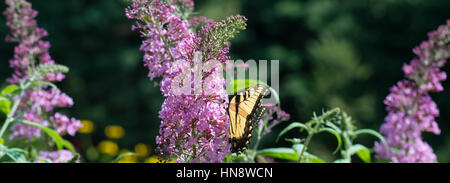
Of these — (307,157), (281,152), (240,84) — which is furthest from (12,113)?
(307,157)

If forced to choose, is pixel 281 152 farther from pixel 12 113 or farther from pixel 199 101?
pixel 12 113

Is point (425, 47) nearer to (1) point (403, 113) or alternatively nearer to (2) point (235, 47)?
(1) point (403, 113)

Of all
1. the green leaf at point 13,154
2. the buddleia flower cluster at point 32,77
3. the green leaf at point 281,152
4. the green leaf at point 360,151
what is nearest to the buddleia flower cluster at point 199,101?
the green leaf at point 281,152

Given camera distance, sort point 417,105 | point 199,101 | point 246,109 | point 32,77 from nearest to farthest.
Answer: point 199,101 < point 246,109 < point 32,77 < point 417,105

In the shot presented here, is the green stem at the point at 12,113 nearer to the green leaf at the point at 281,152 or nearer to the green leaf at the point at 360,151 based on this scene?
the green leaf at the point at 281,152

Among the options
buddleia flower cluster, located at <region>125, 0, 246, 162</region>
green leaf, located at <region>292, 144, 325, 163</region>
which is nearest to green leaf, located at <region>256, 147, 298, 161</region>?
green leaf, located at <region>292, 144, 325, 163</region>

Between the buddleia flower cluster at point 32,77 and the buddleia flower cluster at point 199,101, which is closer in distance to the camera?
the buddleia flower cluster at point 199,101
